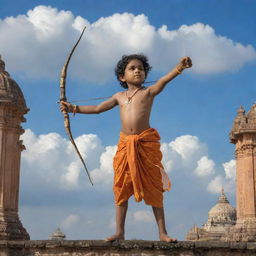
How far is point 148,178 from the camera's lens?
330 inches

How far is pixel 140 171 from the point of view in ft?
27.4

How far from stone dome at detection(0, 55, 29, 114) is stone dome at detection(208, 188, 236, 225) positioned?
133 feet

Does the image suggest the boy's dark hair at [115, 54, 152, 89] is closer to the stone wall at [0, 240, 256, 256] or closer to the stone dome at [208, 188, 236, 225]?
the stone wall at [0, 240, 256, 256]

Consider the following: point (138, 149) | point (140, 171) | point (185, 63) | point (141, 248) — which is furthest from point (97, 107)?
point (141, 248)

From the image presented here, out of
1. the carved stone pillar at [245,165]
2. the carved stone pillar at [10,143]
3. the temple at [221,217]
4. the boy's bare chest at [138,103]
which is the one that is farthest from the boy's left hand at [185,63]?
the temple at [221,217]

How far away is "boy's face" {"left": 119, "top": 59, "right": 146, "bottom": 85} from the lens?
8.80 m

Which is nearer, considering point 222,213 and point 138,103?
point 138,103

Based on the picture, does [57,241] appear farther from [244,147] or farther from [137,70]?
[244,147]

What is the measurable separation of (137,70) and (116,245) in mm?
2497

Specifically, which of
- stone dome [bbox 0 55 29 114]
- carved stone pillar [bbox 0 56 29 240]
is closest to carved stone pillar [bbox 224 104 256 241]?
carved stone pillar [bbox 0 56 29 240]

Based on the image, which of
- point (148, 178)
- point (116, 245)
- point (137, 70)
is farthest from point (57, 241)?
point (137, 70)

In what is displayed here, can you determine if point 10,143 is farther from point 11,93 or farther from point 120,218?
point 120,218

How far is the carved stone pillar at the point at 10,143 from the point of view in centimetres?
1652

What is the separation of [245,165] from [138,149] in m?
16.3
